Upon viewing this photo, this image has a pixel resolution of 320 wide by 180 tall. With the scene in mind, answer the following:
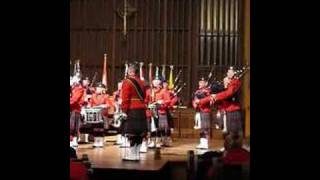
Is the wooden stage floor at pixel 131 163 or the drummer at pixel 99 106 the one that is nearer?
the wooden stage floor at pixel 131 163

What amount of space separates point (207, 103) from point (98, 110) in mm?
2212

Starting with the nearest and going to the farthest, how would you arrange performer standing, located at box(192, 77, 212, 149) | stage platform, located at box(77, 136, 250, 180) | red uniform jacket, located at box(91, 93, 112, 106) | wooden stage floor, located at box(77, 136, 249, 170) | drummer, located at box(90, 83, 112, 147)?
stage platform, located at box(77, 136, 250, 180), wooden stage floor, located at box(77, 136, 249, 170), performer standing, located at box(192, 77, 212, 149), drummer, located at box(90, 83, 112, 147), red uniform jacket, located at box(91, 93, 112, 106)

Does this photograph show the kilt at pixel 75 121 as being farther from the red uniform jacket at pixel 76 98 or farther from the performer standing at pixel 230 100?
the performer standing at pixel 230 100

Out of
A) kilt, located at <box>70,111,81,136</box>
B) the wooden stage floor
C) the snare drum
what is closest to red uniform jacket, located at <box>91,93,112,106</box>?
the snare drum

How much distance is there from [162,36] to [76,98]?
5.10 meters

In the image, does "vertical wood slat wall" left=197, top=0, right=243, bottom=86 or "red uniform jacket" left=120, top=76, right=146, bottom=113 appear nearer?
"red uniform jacket" left=120, top=76, right=146, bottom=113

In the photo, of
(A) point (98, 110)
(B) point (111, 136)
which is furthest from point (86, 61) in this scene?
(A) point (98, 110)

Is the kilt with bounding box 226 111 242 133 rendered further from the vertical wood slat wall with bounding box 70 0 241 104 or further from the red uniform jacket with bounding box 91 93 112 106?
the vertical wood slat wall with bounding box 70 0 241 104

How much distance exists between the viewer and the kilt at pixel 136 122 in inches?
365

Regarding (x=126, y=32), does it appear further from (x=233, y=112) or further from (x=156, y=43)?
(x=233, y=112)

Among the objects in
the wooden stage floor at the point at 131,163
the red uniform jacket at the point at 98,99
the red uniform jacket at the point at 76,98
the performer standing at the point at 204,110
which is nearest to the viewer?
the wooden stage floor at the point at 131,163

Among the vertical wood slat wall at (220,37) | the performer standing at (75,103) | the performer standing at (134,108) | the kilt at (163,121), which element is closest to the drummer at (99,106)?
the performer standing at (75,103)

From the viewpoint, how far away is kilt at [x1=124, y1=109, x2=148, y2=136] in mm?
9276
